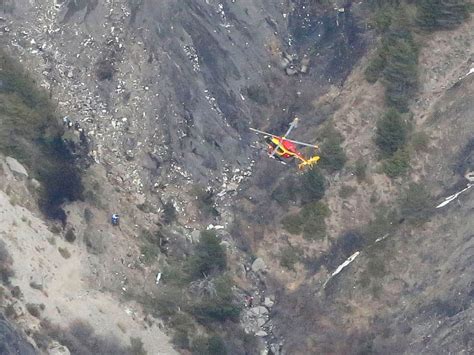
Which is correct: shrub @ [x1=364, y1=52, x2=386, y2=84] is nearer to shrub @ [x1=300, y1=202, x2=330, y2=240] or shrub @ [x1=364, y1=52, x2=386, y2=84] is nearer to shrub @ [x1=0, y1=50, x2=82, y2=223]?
shrub @ [x1=300, y1=202, x2=330, y2=240]

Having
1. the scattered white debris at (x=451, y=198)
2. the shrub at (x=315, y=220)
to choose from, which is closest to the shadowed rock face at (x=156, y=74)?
the shrub at (x=315, y=220)

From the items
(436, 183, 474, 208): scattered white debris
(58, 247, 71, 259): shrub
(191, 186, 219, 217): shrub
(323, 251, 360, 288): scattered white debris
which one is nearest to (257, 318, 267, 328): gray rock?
(323, 251, 360, 288): scattered white debris

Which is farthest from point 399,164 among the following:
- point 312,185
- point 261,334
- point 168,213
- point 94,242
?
point 94,242

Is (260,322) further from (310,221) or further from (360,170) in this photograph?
(360,170)

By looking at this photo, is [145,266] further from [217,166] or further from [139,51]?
[139,51]

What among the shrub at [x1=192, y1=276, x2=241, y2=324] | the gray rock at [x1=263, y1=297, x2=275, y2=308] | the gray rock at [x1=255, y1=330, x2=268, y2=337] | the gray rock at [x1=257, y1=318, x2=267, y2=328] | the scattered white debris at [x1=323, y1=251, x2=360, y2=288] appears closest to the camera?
the shrub at [x1=192, y1=276, x2=241, y2=324]

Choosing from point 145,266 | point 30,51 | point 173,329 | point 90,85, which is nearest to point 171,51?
point 90,85
